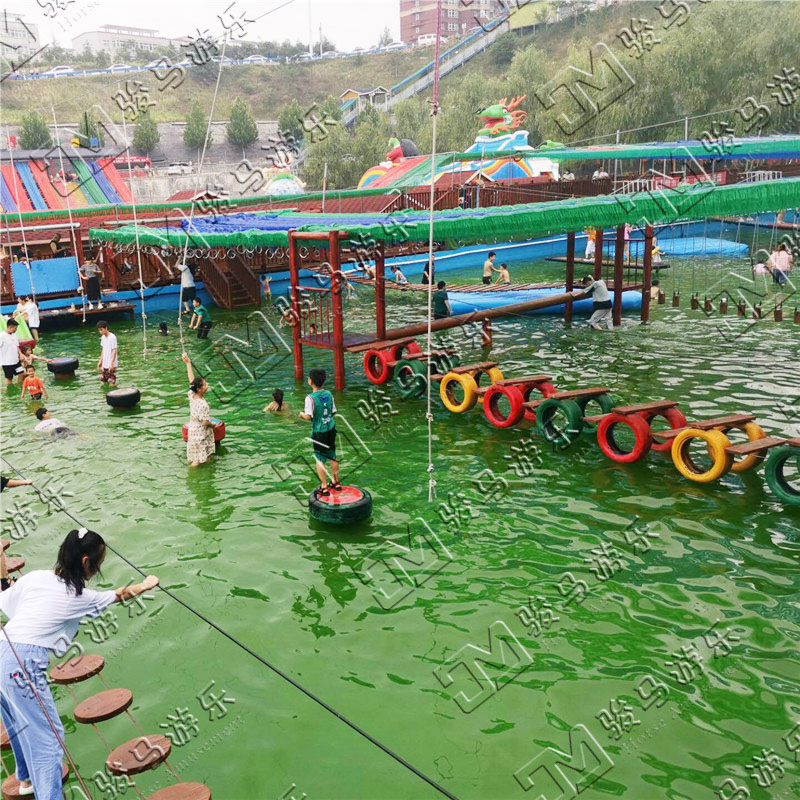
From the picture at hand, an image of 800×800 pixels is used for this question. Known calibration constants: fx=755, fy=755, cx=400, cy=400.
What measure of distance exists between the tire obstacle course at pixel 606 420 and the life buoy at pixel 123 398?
4.97 meters

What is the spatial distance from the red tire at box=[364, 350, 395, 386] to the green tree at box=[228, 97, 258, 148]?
79276 millimetres

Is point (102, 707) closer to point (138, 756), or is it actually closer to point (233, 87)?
point (138, 756)

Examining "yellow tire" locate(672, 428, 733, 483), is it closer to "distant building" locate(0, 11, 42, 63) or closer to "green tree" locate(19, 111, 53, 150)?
"distant building" locate(0, 11, 42, 63)

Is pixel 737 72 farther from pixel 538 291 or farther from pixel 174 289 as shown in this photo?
pixel 174 289

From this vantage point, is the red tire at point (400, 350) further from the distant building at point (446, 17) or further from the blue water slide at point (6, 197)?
the distant building at point (446, 17)

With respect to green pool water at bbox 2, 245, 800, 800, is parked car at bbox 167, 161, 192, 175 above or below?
above

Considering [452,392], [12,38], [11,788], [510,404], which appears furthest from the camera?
[12,38]

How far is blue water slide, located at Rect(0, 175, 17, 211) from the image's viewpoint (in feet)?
123

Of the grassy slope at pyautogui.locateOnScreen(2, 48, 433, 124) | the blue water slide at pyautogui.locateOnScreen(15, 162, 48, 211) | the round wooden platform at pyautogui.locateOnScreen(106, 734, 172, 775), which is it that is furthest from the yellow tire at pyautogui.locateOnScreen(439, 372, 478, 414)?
the grassy slope at pyautogui.locateOnScreen(2, 48, 433, 124)

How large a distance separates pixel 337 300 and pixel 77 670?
10.7 meters

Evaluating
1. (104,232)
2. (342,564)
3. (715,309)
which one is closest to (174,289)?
(104,232)

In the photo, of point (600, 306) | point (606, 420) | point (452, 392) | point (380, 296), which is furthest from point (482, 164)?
point (606, 420)

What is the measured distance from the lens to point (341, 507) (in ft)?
32.7

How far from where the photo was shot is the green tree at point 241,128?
289 ft
